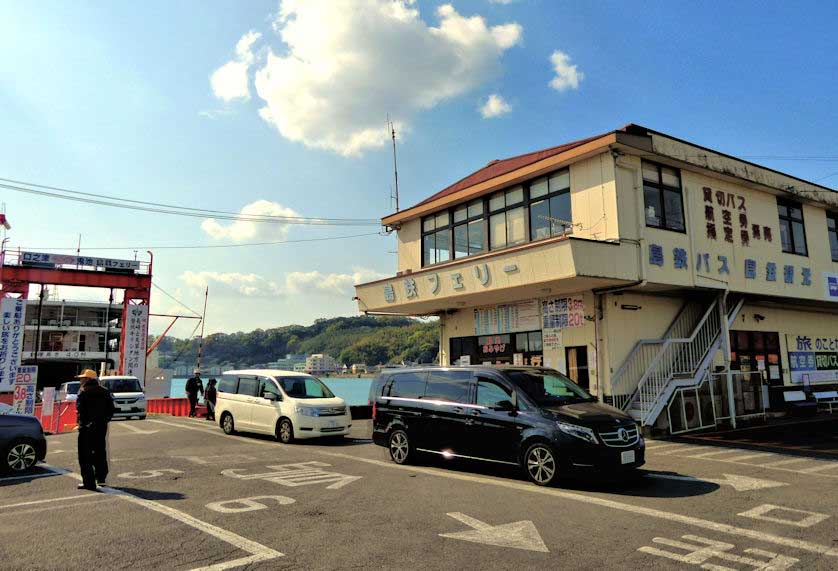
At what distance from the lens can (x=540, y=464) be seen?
8.35m

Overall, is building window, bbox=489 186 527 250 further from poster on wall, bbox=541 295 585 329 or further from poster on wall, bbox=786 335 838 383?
poster on wall, bbox=786 335 838 383

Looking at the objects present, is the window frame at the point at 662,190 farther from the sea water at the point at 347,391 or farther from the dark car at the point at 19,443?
the sea water at the point at 347,391

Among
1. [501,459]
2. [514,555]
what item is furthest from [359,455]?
[514,555]

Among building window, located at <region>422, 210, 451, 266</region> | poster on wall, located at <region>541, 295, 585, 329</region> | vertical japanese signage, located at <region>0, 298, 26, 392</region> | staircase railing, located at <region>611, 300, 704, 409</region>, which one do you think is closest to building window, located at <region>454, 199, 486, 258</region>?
building window, located at <region>422, 210, 451, 266</region>

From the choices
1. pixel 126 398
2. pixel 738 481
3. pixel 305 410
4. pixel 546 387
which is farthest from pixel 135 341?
pixel 738 481

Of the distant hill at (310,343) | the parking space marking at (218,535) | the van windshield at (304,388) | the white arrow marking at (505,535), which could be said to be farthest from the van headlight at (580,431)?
the distant hill at (310,343)

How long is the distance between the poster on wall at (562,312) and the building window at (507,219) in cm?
213

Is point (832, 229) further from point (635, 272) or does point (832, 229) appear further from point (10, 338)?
point (10, 338)

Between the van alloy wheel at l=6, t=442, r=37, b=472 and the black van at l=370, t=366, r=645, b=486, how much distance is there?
6.17 meters

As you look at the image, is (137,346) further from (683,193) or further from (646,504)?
(646,504)

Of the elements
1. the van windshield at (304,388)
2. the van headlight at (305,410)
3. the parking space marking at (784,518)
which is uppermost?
the van windshield at (304,388)

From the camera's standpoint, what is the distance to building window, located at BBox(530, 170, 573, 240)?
631 inches

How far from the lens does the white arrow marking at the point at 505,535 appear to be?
5430mm

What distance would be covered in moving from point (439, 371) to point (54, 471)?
23.5 feet
